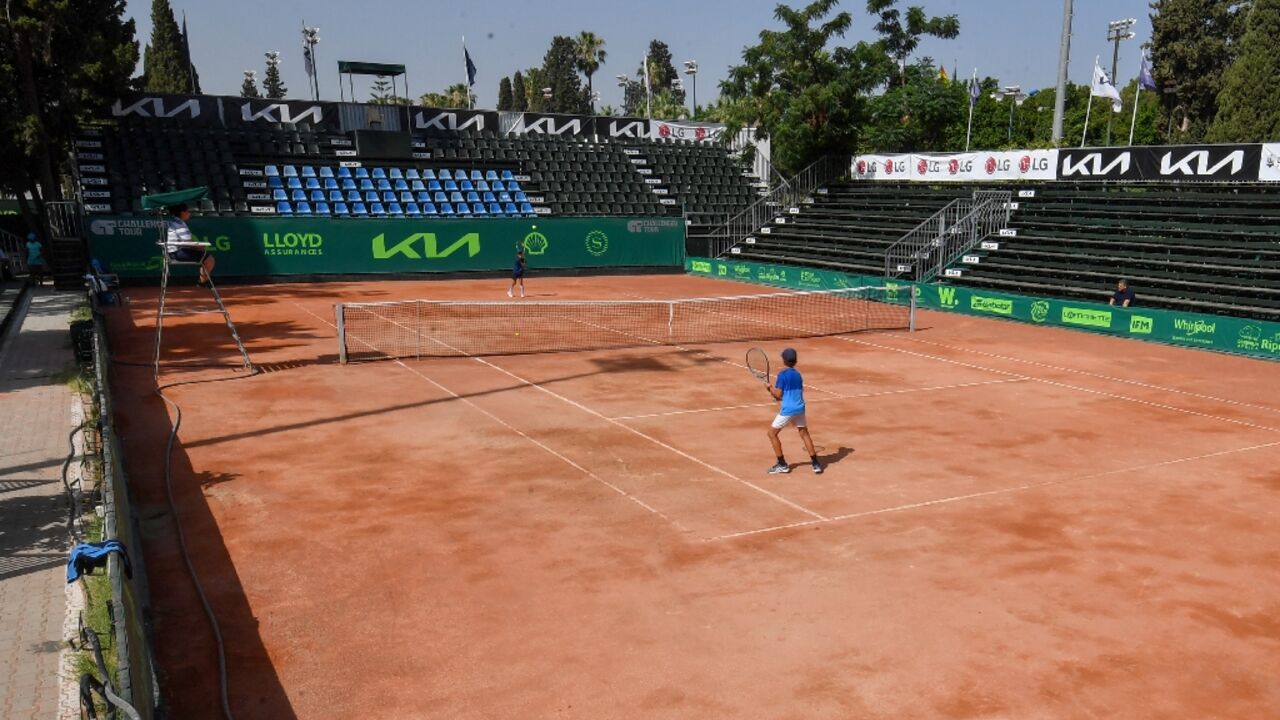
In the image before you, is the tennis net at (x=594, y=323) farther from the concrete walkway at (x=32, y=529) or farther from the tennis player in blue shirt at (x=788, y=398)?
the tennis player in blue shirt at (x=788, y=398)

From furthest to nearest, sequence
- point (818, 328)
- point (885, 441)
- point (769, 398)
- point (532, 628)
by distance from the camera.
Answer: point (818, 328)
point (769, 398)
point (885, 441)
point (532, 628)

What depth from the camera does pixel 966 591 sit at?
30.8 ft

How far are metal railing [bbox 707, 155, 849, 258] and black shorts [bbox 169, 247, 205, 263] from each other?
102 feet

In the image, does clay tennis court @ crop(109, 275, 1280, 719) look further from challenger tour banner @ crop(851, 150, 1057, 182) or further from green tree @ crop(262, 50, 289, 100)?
green tree @ crop(262, 50, 289, 100)

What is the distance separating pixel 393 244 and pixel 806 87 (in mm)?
24039

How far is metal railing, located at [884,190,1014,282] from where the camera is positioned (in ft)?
121

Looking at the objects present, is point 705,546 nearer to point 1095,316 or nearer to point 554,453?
point 554,453

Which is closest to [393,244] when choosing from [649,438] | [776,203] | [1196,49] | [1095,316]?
[776,203]

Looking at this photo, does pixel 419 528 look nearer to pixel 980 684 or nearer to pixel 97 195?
pixel 980 684

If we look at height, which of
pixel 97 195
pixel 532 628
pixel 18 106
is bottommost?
pixel 532 628

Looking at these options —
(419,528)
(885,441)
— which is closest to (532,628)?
(419,528)

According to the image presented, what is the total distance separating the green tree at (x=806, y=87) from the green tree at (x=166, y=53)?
51026 mm

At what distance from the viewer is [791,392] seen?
12.8 m

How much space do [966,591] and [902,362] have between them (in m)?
13.6
